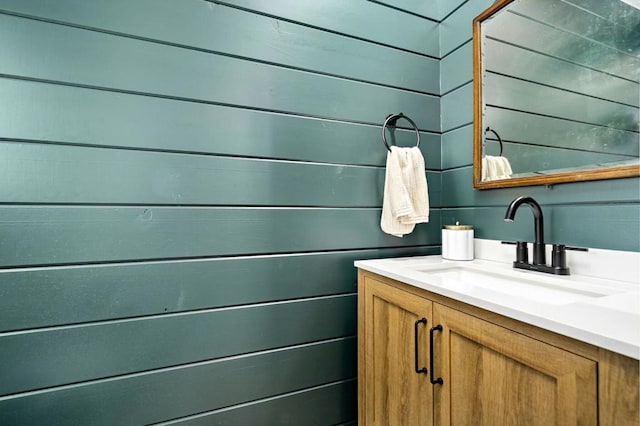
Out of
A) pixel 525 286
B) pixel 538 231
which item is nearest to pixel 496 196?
pixel 538 231

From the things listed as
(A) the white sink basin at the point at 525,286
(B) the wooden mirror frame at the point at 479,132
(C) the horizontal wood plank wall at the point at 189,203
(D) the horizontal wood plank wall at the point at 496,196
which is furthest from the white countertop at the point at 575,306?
(C) the horizontal wood plank wall at the point at 189,203

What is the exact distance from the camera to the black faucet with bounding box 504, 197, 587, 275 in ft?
2.97

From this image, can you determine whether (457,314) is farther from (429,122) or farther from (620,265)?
(429,122)

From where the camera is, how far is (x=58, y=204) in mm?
911

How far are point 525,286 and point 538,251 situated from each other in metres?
0.12

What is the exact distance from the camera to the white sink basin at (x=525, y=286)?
2.54ft

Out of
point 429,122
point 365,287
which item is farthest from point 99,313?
point 429,122

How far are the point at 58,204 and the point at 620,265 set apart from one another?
1615mm

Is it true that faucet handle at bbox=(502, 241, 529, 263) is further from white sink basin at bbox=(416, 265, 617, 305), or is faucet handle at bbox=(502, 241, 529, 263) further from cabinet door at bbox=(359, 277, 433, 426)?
cabinet door at bbox=(359, 277, 433, 426)

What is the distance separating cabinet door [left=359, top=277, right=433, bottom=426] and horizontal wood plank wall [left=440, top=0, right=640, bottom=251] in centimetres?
55

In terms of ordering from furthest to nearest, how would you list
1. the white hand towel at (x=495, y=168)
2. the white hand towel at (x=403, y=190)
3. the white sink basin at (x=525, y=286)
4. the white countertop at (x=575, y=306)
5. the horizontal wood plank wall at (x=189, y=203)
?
the white hand towel at (x=403, y=190) → the white hand towel at (x=495, y=168) → the horizontal wood plank wall at (x=189, y=203) → the white sink basin at (x=525, y=286) → the white countertop at (x=575, y=306)

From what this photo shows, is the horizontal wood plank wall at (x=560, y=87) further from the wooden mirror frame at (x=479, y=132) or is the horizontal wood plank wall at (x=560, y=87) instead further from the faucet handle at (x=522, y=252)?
the faucet handle at (x=522, y=252)

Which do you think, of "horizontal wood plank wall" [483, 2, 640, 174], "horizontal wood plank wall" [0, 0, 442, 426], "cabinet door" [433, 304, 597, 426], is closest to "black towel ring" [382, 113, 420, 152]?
"horizontal wood plank wall" [0, 0, 442, 426]

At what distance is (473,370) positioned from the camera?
0.69 meters
